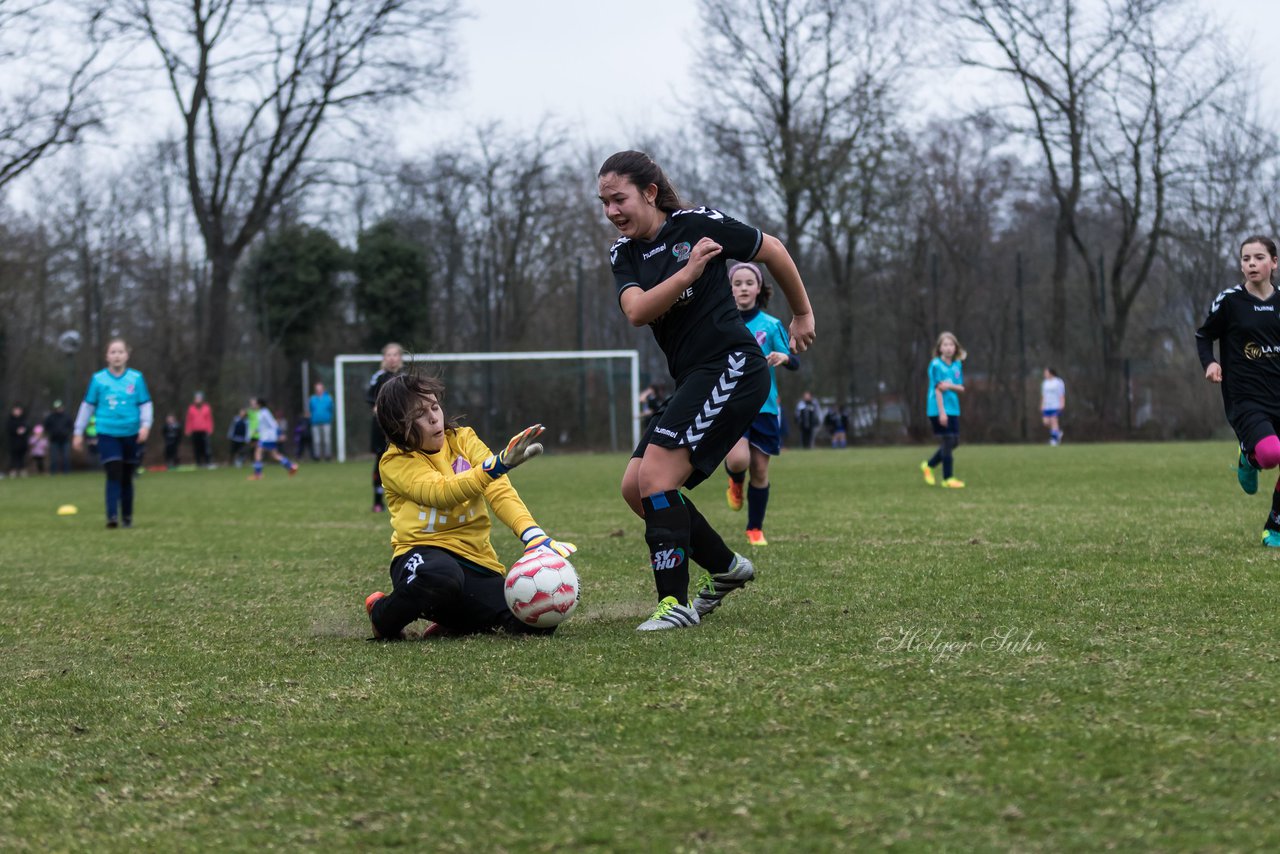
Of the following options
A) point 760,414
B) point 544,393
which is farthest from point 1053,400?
point 760,414

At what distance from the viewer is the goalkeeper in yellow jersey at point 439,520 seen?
16.1ft

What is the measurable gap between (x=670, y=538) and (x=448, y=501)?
2.85 feet

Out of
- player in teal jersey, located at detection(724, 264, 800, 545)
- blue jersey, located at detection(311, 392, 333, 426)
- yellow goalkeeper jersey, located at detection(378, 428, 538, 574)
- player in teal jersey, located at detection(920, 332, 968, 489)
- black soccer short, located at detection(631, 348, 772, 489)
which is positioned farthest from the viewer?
blue jersey, located at detection(311, 392, 333, 426)

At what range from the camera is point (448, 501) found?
4965 mm

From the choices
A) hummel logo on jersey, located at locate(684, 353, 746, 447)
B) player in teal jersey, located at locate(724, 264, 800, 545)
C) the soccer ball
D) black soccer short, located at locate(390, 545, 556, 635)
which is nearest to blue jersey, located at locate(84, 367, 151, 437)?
player in teal jersey, located at locate(724, 264, 800, 545)

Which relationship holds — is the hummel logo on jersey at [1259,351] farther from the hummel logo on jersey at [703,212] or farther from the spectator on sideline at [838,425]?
the spectator on sideline at [838,425]

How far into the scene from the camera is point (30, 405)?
3139 cm

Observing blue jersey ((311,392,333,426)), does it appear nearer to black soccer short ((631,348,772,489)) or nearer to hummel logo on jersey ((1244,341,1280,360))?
hummel logo on jersey ((1244,341,1280,360))

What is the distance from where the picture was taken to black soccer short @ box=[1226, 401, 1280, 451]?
7.18 metres

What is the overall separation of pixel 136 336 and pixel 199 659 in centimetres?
3329

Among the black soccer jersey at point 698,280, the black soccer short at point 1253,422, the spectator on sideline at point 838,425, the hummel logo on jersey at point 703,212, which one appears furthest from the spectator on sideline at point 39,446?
the hummel logo on jersey at point 703,212

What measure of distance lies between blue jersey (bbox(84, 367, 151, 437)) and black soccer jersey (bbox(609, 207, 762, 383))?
8.35 m

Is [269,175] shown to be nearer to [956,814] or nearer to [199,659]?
[199,659]

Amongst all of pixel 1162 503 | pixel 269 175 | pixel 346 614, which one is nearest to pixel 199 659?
pixel 346 614
